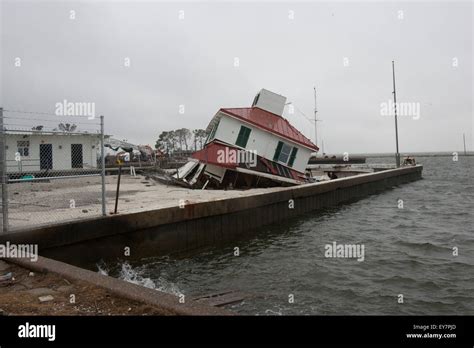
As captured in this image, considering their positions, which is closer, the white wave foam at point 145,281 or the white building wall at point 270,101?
the white wave foam at point 145,281

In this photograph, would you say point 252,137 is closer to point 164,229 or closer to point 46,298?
point 164,229

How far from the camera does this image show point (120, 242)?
1012 cm

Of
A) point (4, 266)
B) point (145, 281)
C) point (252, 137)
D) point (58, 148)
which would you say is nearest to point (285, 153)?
point (252, 137)

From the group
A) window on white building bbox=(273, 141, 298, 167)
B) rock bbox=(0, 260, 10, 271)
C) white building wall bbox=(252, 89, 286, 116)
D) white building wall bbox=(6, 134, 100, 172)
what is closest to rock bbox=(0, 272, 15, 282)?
rock bbox=(0, 260, 10, 271)

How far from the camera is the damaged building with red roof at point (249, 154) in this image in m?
21.4

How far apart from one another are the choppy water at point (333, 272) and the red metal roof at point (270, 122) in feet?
26.0

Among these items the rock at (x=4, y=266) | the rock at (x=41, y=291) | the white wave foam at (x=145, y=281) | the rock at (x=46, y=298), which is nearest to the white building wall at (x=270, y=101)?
the white wave foam at (x=145, y=281)

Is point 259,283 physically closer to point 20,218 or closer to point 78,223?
point 78,223

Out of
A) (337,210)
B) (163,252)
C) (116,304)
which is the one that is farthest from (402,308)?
(337,210)

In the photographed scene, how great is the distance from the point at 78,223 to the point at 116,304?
16.3 ft

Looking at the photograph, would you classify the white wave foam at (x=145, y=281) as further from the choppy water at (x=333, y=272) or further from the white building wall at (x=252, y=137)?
the white building wall at (x=252, y=137)

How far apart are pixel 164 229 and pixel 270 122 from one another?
44.4ft

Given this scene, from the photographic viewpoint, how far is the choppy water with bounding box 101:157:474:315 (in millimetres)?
7848

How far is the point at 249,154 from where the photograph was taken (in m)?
21.9
